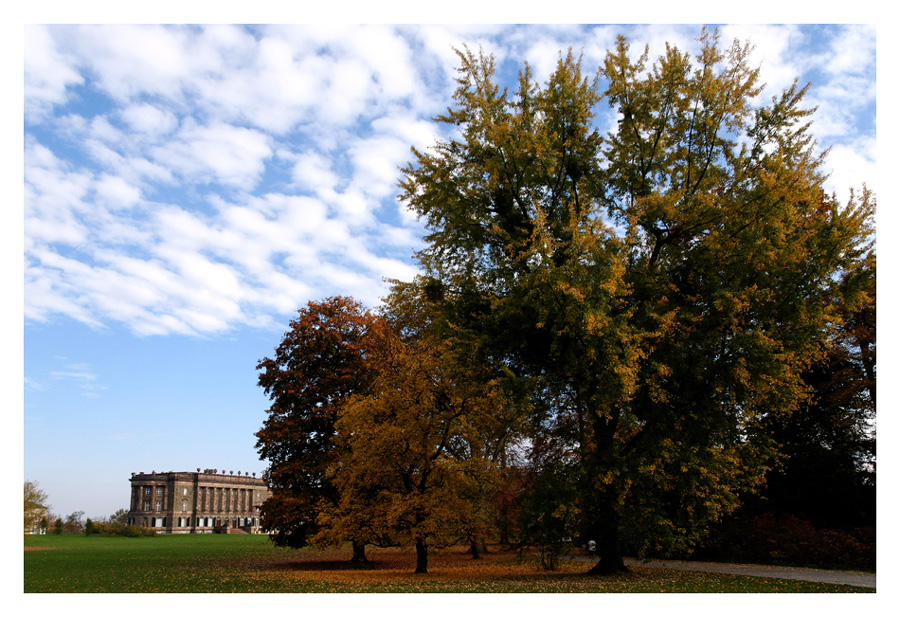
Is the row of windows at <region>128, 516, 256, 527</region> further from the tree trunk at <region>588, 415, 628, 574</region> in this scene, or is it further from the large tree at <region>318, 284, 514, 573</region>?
the tree trunk at <region>588, 415, 628, 574</region>

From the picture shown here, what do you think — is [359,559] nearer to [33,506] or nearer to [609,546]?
[609,546]

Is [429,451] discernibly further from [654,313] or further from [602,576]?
[654,313]

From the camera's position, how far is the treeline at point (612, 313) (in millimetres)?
15148

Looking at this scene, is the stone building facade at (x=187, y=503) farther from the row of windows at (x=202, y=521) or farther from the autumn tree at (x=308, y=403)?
the autumn tree at (x=308, y=403)

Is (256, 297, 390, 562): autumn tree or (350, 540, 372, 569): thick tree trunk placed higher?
(256, 297, 390, 562): autumn tree

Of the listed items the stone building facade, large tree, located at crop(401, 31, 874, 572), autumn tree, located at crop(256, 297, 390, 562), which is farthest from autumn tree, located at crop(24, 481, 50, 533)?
the stone building facade

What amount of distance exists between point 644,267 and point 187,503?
365 ft

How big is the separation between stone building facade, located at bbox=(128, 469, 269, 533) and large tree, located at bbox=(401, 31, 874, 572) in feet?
332

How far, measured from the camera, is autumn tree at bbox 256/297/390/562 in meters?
26.1

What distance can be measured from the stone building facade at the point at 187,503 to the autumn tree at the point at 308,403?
8680 cm

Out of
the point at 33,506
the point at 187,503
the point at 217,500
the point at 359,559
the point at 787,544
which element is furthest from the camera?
the point at 217,500

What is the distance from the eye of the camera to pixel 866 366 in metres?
22.8

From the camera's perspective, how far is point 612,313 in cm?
1594

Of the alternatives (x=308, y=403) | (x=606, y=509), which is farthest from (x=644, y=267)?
(x=308, y=403)
